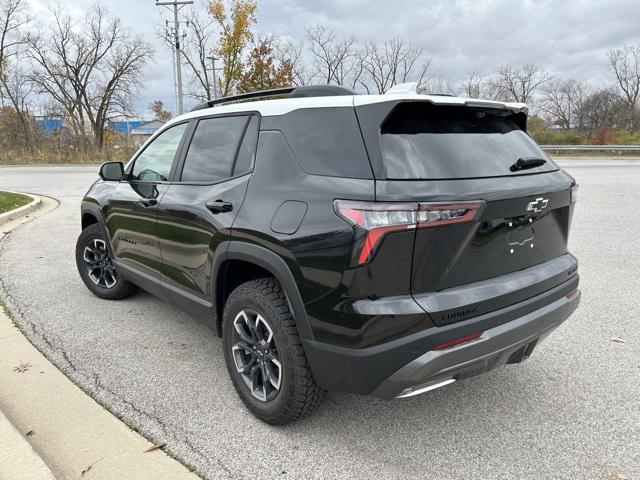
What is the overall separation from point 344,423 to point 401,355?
85 cm

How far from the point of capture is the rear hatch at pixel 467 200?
6.69 feet

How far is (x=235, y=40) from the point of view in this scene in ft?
103

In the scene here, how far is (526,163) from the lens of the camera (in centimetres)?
252

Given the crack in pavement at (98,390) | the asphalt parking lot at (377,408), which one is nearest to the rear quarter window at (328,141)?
the asphalt parking lot at (377,408)

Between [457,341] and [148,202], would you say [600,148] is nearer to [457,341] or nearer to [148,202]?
[148,202]

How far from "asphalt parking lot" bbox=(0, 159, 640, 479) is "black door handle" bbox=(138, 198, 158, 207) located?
1088 millimetres

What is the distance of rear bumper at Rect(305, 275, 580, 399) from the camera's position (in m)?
2.03

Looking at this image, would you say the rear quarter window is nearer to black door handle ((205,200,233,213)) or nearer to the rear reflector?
black door handle ((205,200,233,213))

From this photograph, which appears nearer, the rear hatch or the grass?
the rear hatch

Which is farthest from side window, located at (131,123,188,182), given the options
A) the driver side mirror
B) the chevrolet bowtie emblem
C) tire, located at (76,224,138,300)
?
the chevrolet bowtie emblem

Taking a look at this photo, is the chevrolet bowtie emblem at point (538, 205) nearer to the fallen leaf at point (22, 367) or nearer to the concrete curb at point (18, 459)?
the concrete curb at point (18, 459)

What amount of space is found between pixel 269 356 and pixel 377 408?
0.76 meters

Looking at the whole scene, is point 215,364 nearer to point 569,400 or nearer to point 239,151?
point 239,151

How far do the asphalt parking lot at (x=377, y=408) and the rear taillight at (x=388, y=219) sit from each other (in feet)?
3.64
